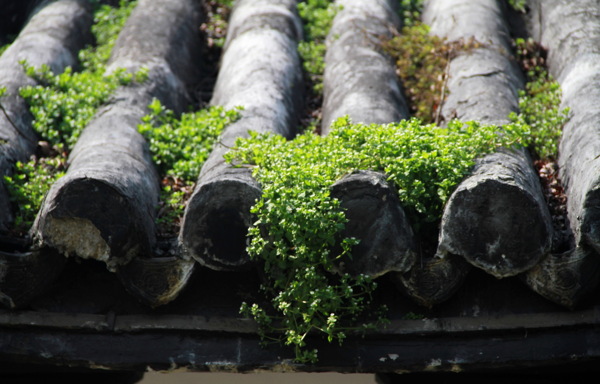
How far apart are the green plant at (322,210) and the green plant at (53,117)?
4.45 ft

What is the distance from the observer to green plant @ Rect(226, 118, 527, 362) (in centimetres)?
418

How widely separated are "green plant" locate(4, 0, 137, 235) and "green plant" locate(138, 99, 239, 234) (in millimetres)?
446

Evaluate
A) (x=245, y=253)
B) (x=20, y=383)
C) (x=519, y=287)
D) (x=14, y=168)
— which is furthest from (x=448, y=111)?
(x=20, y=383)

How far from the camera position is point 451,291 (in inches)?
167

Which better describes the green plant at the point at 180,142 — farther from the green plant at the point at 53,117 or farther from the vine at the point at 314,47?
the vine at the point at 314,47

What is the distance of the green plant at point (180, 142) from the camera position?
5.59 metres

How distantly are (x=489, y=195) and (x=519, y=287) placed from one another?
1.89 feet

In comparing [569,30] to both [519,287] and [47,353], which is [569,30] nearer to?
[519,287]

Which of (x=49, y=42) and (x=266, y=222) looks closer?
(x=266, y=222)

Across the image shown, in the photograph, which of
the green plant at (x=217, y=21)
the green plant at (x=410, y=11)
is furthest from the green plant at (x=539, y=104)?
the green plant at (x=217, y=21)

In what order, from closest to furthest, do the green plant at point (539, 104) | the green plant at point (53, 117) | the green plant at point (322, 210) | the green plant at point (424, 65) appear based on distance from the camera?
the green plant at point (322, 210) → the green plant at point (53, 117) → the green plant at point (539, 104) → the green plant at point (424, 65)

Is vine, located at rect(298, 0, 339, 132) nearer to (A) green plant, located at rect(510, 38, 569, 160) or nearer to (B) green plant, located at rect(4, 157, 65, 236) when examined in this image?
(A) green plant, located at rect(510, 38, 569, 160)

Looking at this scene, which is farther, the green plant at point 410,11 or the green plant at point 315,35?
the green plant at point 410,11

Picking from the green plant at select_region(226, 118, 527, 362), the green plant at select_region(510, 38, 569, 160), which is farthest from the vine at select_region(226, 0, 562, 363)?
the green plant at select_region(510, 38, 569, 160)
